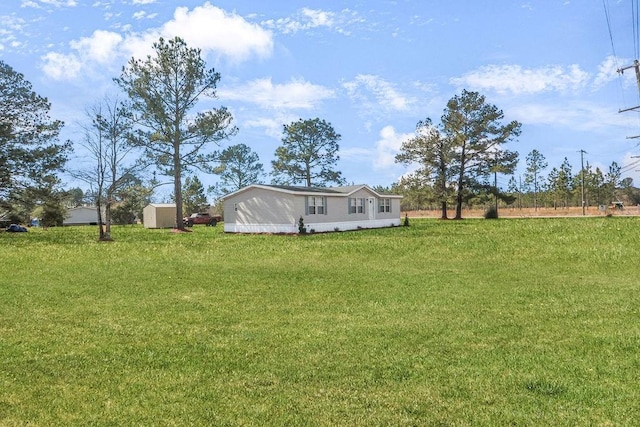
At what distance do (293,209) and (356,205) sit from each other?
291 inches

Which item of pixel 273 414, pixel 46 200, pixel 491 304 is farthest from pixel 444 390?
pixel 46 200

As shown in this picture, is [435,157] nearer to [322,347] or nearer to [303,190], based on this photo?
[303,190]

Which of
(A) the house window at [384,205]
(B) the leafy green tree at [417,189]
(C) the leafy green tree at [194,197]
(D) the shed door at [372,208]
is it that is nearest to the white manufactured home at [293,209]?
(D) the shed door at [372,208]

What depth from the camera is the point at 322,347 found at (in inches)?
256

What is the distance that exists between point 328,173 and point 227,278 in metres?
45.3

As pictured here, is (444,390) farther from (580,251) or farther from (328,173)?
(328,173)

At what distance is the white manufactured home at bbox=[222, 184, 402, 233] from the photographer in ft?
102

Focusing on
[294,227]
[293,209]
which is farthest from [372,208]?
[294,227]

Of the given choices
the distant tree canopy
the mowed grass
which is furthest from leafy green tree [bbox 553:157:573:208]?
the mowed grass

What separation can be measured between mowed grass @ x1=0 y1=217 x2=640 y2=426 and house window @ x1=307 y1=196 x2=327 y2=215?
17509 millimetres

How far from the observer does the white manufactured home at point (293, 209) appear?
31.2 meters

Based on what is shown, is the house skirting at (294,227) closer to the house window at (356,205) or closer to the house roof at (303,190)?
the house window at (356,205)

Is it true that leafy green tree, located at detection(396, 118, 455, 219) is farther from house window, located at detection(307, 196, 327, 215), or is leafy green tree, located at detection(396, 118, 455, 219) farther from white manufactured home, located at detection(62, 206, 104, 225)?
white manufactured home, located at detection(62, 206, 104, 225)

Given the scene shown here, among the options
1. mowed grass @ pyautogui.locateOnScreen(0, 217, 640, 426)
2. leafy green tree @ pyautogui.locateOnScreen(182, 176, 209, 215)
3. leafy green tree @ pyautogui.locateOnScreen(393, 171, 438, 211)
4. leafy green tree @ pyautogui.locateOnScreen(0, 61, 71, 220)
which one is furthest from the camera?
leafy green tree @ pyautogui.locateOnScreen(182, 176, 209, 215)
